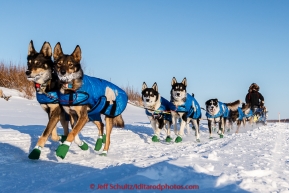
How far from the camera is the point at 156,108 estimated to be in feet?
28.5

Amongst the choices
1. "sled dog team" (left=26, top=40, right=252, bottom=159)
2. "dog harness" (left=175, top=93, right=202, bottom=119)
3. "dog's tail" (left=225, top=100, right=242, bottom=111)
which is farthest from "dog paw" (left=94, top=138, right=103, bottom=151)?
"dog's tail" (left=225, top=100, right=242, bottom=111)

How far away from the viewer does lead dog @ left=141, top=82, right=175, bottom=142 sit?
8477 mm

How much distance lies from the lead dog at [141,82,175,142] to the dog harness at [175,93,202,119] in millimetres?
247

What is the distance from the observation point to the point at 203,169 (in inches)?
119

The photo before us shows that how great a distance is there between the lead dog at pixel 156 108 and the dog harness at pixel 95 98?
8.01ft

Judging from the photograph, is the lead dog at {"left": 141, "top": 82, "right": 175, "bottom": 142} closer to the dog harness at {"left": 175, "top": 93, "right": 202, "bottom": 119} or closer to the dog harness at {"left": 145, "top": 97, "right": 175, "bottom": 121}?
the dog harness at {"left": 145, "top": 97, "right": 175, "bottom": 121}

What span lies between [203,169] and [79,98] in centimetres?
229

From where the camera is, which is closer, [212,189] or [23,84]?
[212,189]

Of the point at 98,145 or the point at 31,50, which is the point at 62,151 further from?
the point at 31,50

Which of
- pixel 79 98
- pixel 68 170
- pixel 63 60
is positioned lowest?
pixel 68 170

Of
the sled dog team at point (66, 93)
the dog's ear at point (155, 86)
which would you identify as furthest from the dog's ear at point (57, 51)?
the dog's ear at point (155, 86)

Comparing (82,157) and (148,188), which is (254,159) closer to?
(148,188)

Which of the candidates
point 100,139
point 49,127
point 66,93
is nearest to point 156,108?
point 100,139

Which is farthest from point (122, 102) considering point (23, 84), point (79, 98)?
point (23, 84)
